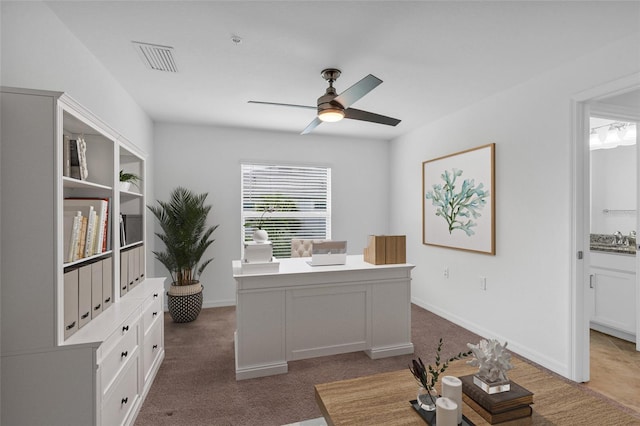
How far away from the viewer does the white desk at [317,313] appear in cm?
254

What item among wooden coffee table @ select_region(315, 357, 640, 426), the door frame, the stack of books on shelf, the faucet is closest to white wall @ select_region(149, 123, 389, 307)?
the stack of books on shelf

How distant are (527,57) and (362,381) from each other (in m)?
2.71

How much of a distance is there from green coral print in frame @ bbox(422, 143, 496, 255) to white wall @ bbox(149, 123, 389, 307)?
120 centimetres

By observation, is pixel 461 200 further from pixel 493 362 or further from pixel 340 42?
pixel 493 362

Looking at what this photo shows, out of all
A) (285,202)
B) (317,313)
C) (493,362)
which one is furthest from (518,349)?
(285,202)

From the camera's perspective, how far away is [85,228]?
1740 mm

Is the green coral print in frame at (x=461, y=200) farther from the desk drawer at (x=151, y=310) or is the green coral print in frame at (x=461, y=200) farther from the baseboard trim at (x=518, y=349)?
the desk drawer at (x=151, y=310)

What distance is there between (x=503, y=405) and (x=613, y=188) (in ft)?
14.0

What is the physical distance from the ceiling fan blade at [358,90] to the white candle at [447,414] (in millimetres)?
1777

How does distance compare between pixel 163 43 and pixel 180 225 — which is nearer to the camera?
pixel 163 43

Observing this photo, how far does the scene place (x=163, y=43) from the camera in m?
2.28

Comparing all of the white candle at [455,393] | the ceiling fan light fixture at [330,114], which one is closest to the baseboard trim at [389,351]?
the white candle at [455,393]

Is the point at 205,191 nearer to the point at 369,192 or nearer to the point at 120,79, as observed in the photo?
the point at 120,79

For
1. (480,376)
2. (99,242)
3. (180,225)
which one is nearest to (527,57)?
(480,376)
